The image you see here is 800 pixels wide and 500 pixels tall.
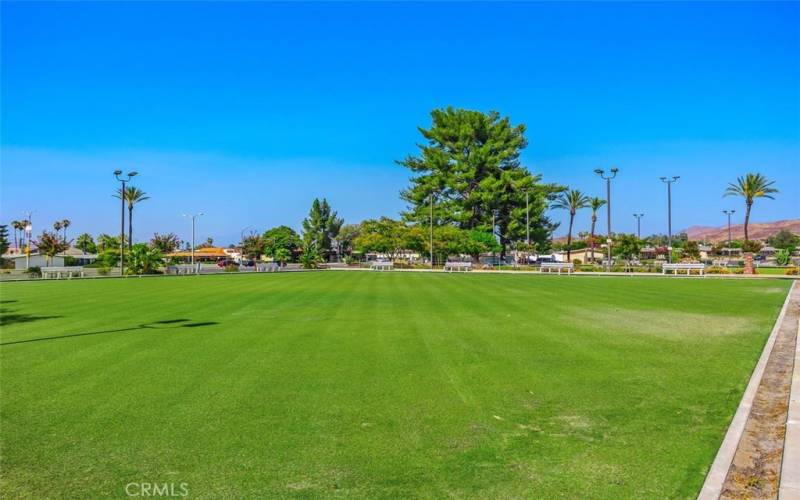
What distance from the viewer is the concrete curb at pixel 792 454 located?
365 cm

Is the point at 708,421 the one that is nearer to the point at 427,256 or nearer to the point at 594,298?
the point at 594,298

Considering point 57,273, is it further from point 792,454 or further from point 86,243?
point 86,243

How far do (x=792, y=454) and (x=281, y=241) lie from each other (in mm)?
103950

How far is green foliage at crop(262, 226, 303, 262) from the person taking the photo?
323ft

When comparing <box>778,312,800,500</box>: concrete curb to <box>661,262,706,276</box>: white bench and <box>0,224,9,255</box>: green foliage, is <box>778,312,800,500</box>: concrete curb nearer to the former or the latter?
<box>661,262,706,276</box>: white bench

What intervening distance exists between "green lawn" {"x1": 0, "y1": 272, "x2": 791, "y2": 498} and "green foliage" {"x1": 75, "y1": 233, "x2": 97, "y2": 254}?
4894 inches

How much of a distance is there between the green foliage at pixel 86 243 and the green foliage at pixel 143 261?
9004 centimetres

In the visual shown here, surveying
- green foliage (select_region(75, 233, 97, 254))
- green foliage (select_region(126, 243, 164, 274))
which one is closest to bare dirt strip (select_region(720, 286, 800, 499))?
green foliage (select_region(126, 243, 164, 274))

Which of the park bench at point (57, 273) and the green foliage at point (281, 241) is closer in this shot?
the park bench at point (57, 273)

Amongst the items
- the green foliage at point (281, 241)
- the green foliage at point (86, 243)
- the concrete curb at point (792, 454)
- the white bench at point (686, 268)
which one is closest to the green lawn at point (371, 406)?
the concrete curb at point (792, 454)

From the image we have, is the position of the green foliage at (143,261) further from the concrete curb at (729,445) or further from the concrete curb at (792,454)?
the concrete curb at (792,454)

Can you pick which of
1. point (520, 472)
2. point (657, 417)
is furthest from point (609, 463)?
point (657, 417)

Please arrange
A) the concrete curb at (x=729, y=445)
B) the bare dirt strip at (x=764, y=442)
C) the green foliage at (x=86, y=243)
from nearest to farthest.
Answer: the concrete curb at (x=729, y=445)
the bare dirt strip at (x=764, y=442)
the green foliage at (x=86, y=243)

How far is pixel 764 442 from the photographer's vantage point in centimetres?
460
